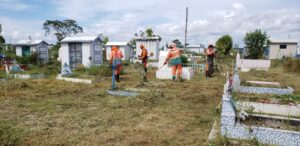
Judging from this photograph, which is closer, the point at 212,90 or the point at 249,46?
the point at 212,90

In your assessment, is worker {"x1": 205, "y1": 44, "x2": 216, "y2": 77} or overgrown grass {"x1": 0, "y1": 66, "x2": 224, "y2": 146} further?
worker {"x1": 205, "y1": 44, "x2": 216, "y2": 77}

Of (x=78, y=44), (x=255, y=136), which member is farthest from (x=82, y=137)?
(x=78, y=44)

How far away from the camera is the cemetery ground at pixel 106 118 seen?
336cm

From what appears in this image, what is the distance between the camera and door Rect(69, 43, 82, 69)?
1655 cm

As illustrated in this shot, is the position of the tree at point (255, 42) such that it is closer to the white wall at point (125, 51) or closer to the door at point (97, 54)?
the white wall at point (125, 51)

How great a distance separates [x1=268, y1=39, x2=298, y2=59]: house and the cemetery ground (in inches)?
1072

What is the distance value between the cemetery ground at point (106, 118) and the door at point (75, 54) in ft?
32.2

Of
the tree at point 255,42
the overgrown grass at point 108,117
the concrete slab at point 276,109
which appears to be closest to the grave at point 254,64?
the tree at point 255,42

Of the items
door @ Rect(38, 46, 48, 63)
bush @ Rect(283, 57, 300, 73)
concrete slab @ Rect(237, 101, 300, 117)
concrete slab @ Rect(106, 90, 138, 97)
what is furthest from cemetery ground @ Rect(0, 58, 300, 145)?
door @ Rect(38, 46, 48, 63)

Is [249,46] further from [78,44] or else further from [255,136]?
[255,136]

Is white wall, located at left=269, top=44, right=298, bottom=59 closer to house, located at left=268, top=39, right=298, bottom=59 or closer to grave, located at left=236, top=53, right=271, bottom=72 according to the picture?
house, located at left=268, top=39, right=298, bottom=59

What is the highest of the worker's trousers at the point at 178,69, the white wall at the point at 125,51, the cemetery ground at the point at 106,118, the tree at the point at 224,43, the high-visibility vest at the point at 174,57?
the tree at the point at 224,43

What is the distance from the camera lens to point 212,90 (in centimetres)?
749

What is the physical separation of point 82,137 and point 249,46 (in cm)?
2298
